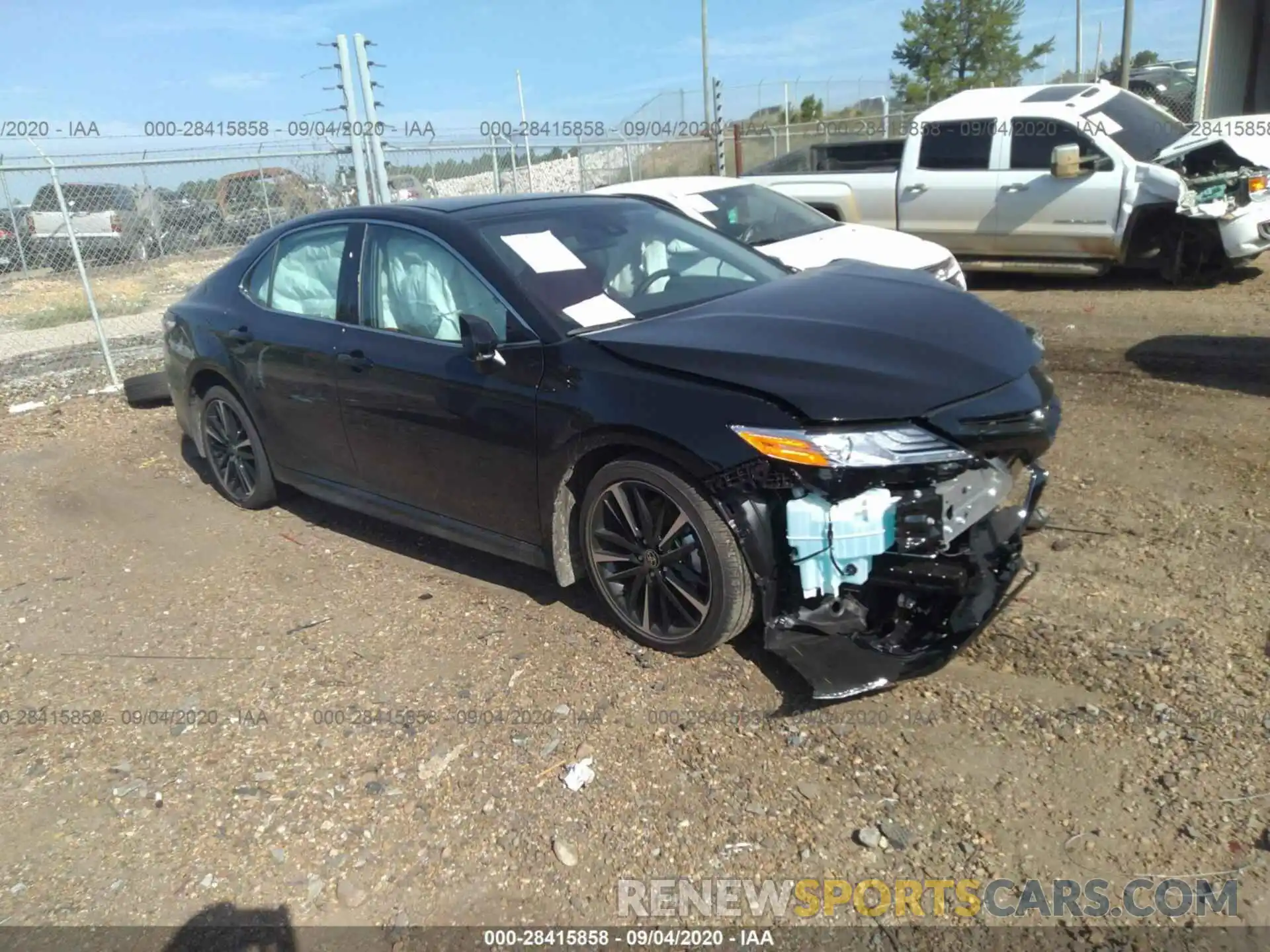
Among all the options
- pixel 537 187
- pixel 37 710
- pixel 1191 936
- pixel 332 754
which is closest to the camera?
pixel 1191 936

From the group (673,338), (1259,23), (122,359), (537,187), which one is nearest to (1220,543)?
(673,338)

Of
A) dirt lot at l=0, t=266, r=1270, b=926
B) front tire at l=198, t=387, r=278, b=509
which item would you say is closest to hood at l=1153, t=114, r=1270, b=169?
dirt lot at l=0, t=266, r=1270, b=926

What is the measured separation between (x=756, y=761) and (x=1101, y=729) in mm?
1073

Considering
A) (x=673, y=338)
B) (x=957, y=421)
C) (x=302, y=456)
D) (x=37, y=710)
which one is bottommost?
(x=37, y=710)

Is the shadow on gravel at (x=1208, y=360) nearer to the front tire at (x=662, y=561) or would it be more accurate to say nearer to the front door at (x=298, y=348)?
the front tire at (x=662, y=561)

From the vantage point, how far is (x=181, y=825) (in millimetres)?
2971

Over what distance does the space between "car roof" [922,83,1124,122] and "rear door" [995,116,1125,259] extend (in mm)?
164

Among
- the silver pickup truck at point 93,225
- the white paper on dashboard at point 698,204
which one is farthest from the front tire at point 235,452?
the silver pickup truck at point 93,225

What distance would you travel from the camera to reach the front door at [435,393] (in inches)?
146

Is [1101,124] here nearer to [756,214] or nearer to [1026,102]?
[1026,102]

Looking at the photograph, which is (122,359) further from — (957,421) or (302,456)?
(957,421)

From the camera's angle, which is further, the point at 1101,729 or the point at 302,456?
the point at 302,456

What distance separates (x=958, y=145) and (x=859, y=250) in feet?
11.7

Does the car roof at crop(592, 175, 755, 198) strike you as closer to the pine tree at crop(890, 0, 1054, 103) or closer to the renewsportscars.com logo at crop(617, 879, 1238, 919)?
the renewsportscars.com logo at crop(617, 879, 1238, 919)
